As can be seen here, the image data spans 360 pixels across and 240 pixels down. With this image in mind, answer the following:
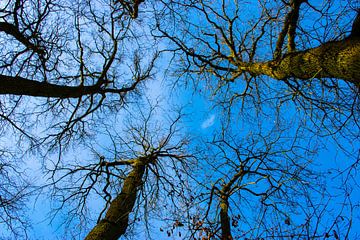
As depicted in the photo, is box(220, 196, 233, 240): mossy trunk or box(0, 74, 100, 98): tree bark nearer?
box(0, 74, 100, 98): tree bark

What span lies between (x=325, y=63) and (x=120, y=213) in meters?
3.70

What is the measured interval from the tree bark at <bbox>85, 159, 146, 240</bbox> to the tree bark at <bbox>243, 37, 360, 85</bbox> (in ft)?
10.1

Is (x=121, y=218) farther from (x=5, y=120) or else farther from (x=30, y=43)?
(x=30, y=43)

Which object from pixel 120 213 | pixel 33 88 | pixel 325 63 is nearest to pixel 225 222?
pixel 120 213

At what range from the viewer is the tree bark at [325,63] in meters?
2.91

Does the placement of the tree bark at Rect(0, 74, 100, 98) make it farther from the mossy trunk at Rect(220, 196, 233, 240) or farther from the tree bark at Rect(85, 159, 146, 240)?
the mossy trunk at Rect(220, 196, 233, 240)

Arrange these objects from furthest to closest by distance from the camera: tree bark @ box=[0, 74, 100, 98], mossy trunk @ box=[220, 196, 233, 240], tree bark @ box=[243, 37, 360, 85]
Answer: mossy trunk @ box=[220, 196, 233, 240], tree bark @ box=[0, 74, 100, 98], tree bark @ box=[243, 37, 360, 85]

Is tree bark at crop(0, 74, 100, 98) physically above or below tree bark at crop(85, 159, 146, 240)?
above

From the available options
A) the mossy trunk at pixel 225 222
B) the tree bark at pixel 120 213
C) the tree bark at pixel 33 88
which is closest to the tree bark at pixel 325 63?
the mossy trunk at pixel 225 222

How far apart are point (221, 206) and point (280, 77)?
230 cm

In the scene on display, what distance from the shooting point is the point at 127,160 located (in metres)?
6.05

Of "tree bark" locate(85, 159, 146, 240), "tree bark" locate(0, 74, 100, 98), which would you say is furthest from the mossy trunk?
"tree bark" locate(0, 74, 100, 98)

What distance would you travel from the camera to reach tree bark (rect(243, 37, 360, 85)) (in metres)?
2.91

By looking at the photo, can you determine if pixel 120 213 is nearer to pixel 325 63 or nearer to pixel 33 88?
pixel 33 88
